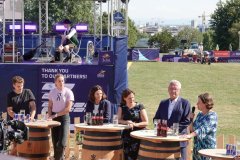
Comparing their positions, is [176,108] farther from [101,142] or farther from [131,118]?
[101,142]

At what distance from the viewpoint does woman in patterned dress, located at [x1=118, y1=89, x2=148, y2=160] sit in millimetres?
10070

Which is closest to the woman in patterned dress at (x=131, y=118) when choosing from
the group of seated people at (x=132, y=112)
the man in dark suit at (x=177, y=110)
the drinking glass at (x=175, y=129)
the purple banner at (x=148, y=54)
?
the group of seated people at (x=132, y=112)

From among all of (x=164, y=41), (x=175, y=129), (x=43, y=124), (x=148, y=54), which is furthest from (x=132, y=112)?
(x=164, y=41)

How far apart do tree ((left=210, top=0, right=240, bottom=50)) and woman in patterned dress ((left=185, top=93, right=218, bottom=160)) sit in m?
79.3

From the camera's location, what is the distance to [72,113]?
47.4 feet

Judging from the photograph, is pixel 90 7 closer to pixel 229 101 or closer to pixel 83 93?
pixel 229 101

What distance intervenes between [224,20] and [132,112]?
8242cm

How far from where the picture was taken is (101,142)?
9711 mm

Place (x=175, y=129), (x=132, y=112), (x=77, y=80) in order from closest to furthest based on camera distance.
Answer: (x=175, y=129) → (x=132, y=112) → (x=77, y=80)

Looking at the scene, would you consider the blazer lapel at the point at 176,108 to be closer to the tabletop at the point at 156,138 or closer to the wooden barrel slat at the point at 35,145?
the tabletop at the point at 156,138

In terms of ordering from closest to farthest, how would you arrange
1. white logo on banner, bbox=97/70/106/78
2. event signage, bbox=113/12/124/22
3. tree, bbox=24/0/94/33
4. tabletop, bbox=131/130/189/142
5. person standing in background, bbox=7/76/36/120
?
Result: tabletop, bbox=131/130/189/142 → person standing in background, bbox=7/76/36/120 → white logo on banner, bbox=97/70/106/78 → event signage, bbox=113/12/124/22 → tree, bbox=24/0/94/33

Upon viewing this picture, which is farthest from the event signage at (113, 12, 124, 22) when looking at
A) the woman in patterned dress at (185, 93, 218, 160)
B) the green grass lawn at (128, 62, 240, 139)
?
the woman in patterned dress at (185, 93, 218, 160)

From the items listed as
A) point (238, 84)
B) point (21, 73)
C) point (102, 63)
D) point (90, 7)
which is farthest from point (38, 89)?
point (90, 7)

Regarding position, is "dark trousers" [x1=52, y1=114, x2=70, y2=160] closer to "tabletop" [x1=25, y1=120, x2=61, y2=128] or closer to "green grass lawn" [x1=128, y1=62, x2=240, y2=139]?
"tabletop" [x1=25, y1=120, x2=61, y2=128]
